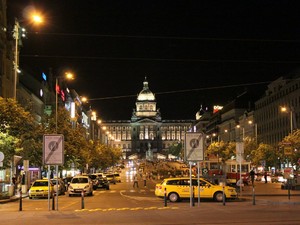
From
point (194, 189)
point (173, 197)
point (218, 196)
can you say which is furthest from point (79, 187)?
point (218, 196)

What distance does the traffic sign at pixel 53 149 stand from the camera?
28031mm

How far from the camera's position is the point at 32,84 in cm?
9594

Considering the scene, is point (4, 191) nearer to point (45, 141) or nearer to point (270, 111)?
point (45, 141)

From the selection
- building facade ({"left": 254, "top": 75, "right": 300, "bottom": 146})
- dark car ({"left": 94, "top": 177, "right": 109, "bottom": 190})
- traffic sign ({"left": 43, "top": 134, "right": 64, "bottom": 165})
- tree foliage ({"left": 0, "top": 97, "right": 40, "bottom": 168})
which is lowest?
dark car ({"left": 94, "top": 177, "right": 109, "bottom": 190})

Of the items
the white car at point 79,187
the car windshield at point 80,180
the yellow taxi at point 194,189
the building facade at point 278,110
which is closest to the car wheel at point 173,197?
the yellow taxi at point 194,189

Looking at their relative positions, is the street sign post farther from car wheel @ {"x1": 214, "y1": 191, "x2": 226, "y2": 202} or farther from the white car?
the white car

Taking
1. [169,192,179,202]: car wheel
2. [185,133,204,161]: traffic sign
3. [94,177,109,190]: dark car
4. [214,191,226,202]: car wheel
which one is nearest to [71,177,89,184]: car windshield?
[169,192,179,202]: car wheel

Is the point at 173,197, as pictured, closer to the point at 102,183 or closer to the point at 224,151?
the point at 102,183

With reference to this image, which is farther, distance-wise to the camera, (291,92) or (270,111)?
(270,111)

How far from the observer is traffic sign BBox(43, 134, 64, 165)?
28031 millimetres

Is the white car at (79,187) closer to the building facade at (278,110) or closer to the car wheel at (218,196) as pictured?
the car wheel at (218,196)

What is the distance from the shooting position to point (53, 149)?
28.2 meters

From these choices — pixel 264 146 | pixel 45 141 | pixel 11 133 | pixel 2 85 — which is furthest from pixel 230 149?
pixel 45 141

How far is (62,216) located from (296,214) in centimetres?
975
